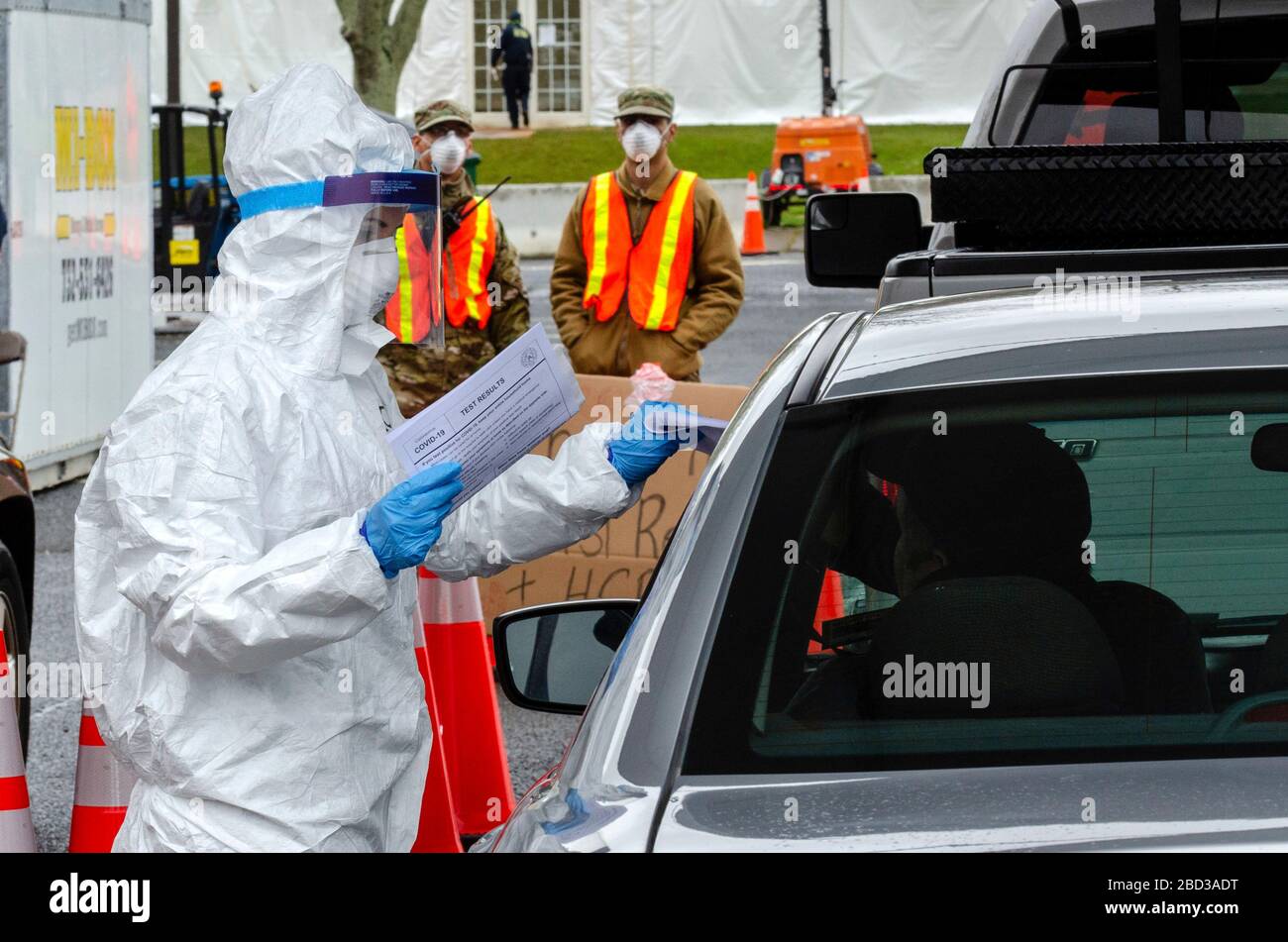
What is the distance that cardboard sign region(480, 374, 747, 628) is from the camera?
6973 millimetres

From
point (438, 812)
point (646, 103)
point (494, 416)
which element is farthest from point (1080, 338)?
point (646, 103)

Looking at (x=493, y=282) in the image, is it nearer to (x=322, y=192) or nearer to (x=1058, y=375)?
(x=322, y=192)

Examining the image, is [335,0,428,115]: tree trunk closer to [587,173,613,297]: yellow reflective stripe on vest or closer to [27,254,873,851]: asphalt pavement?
A: [27,254,873,851]: asphalt pavement

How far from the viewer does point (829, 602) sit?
226 cm

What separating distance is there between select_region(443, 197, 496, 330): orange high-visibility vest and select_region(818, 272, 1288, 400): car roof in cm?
584

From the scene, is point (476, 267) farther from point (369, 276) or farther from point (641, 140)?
point (369, 276)

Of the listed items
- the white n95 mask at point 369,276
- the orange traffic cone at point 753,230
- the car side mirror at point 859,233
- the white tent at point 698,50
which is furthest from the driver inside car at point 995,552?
the white tent at point 698,50

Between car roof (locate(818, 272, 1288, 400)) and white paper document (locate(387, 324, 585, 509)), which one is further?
white paper document (locate(387, 324, 585, 509))

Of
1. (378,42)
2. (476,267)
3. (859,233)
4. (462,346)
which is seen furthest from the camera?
(378,42)

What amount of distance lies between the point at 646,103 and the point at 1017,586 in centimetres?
629

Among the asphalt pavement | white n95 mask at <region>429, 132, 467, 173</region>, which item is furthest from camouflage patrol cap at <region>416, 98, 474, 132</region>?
the asphalt pavement
